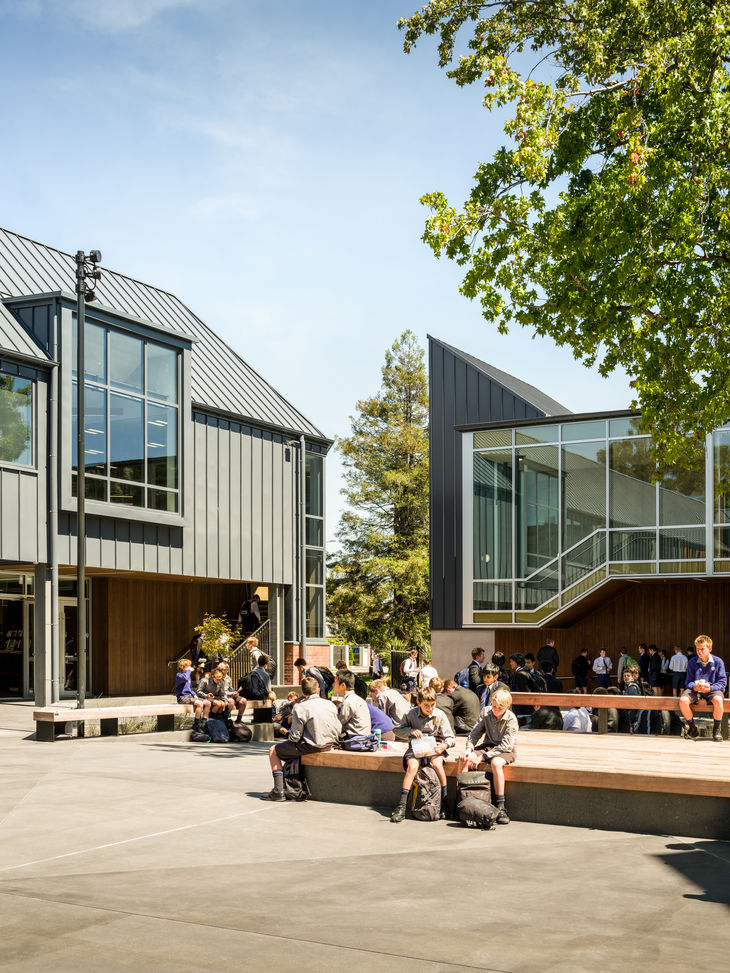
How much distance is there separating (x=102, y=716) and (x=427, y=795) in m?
9.12

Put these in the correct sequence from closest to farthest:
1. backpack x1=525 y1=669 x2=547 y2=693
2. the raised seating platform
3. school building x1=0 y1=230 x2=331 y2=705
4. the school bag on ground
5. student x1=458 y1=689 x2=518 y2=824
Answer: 1. the raised seating platform
2. the school bag on ground
3. student x1=458 y1=689 x2=518 y2=824
4. backpack x1=525 y1=669 x2=547 y2=693
5. school building x1=0 y1=230 x2=331 y2=705

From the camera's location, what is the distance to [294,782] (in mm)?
11602

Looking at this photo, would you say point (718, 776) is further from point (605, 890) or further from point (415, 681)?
point (415, 681)

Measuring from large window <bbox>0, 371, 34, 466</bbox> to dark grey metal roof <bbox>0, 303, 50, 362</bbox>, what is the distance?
0.52m

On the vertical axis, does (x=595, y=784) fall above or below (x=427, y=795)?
above

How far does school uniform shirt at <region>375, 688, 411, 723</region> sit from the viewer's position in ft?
47.9

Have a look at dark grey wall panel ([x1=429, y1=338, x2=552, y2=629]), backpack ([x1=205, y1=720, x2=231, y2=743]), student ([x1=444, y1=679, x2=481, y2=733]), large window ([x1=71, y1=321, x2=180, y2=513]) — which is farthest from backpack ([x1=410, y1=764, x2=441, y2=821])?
dark grey wall panel ([x1=429, y1=338, x2=552, y2=629])

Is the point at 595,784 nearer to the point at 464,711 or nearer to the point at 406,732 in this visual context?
the point at 406,732

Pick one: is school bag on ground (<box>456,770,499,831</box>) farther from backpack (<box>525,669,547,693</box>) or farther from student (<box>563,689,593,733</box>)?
backpack (<box>525,669,547,693</box>)

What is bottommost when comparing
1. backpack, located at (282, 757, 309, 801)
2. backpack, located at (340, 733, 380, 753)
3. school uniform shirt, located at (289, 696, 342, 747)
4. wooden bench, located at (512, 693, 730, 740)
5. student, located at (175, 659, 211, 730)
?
student, located at (175, 659, 211, 730)

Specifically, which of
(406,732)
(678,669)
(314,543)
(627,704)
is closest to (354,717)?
(406,732)

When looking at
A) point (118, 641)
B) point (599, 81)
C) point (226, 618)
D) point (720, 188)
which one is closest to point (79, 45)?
point (599, 81)

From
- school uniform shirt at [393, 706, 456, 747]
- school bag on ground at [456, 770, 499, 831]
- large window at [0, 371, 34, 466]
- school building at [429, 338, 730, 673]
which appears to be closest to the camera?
school bag on ground at [456, 770, 499, 831]

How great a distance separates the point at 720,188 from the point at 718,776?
28.2 feet
